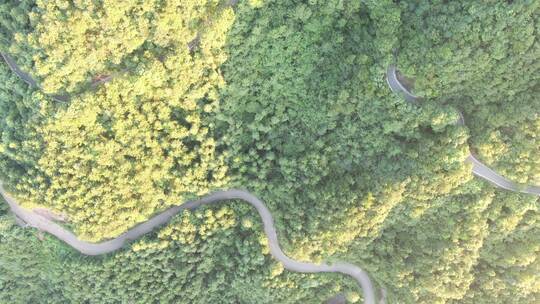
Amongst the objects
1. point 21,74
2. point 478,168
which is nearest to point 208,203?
point 21,74

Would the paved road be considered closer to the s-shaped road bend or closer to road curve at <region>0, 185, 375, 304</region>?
the s-shaped road bend

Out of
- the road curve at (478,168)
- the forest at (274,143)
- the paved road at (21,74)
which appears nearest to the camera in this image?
the forest at (274,143)

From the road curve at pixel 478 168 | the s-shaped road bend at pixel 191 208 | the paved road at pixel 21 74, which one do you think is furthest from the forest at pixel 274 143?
the s-shaped road bend at pixel 191 208

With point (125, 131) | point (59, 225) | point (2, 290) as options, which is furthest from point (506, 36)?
point (2, 290)

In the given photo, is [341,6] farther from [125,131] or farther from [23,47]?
[23,47]

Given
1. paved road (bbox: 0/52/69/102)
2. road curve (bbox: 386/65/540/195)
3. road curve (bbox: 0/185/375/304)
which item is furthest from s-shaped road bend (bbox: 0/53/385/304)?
road curve (bbox: 386/65/540/195)

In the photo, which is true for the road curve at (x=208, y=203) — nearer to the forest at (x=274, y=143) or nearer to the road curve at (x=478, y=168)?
the forest at (x=274, y=143)
